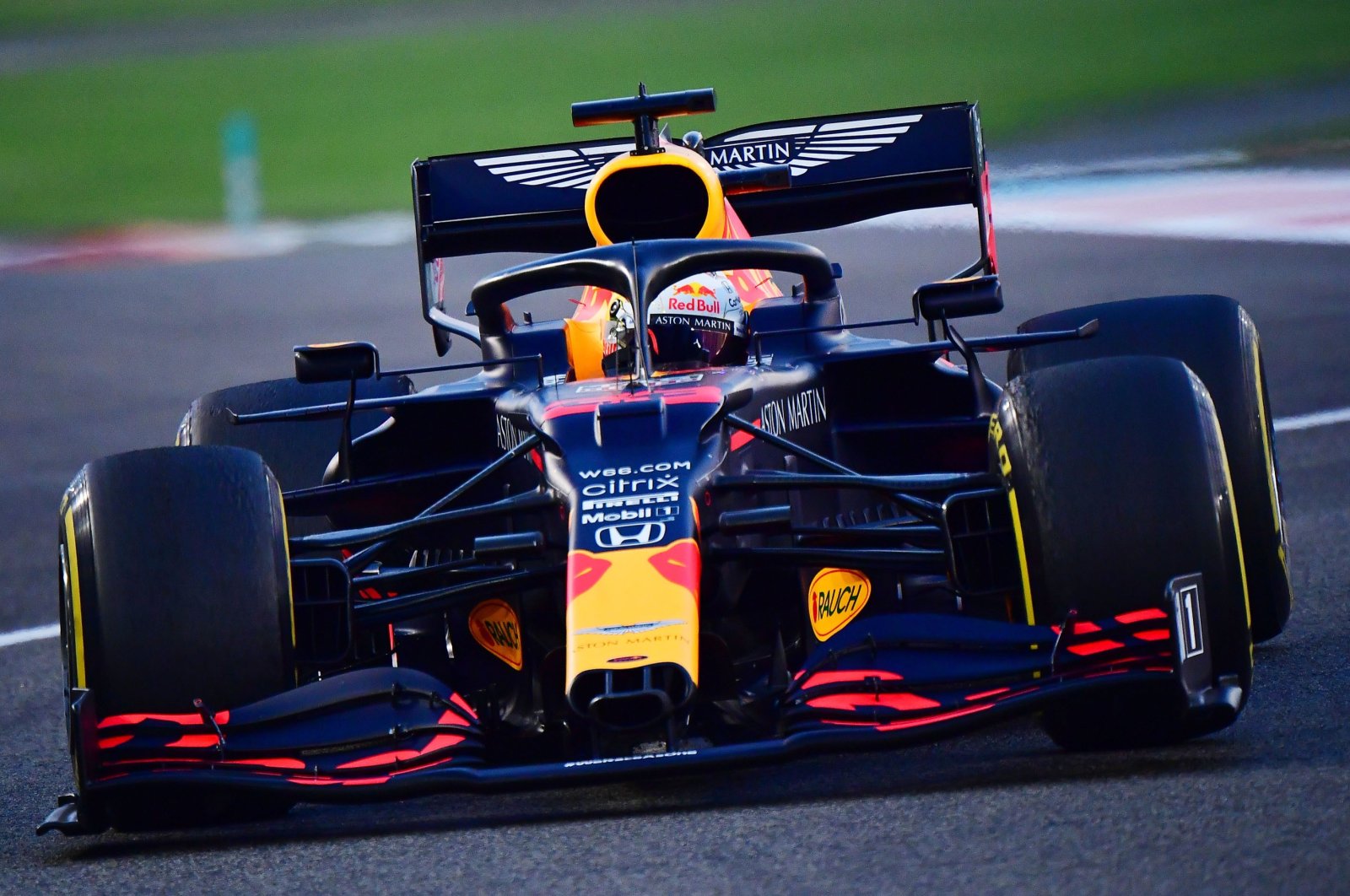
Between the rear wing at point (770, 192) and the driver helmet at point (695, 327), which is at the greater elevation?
the rear wing at point (770, 192)

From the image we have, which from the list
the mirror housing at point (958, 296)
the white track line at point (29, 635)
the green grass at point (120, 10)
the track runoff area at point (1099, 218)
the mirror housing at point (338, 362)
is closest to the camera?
the mirror housing at point (958, 296)

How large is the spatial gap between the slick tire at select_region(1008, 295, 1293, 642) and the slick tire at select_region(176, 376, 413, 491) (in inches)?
91.2

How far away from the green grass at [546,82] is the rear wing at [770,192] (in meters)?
15.4

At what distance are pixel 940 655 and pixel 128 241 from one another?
21.5m

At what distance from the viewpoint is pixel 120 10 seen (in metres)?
60.0

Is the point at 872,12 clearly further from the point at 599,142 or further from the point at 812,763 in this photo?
the point at 812,763

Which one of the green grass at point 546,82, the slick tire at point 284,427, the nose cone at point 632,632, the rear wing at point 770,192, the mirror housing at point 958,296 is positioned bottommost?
the nose cone at point 632,632

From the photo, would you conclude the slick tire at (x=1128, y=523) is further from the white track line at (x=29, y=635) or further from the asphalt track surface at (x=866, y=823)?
the white track line at (x=29, y=635)

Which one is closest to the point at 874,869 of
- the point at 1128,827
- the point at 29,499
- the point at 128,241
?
the point at 1128,827

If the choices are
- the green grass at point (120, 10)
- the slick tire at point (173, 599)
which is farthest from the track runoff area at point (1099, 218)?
the green grass at point (120, 10)

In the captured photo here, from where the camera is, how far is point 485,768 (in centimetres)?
507

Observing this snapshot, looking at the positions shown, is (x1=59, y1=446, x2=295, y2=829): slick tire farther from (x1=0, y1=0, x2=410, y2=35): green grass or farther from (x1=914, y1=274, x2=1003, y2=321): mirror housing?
(x1=0, y1=0, x2=410, y2=35): green grass

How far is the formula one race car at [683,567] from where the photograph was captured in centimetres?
515

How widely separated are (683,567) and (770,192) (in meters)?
3.35
